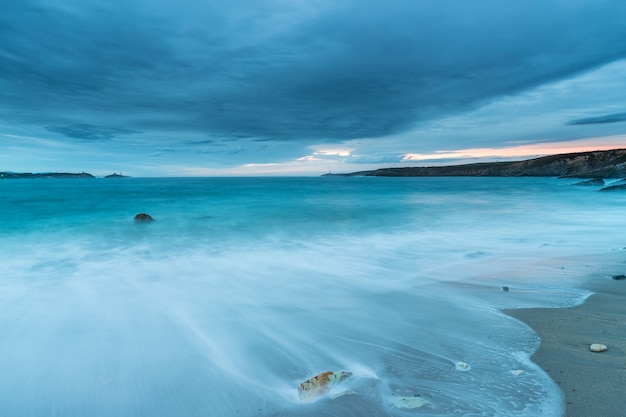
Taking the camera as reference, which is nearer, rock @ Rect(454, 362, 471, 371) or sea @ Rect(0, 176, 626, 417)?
sea @ Rect(0, 176, 626, 417)

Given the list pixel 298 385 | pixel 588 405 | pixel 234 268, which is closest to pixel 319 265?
pixel 234 268

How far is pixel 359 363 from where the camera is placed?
4.02 m

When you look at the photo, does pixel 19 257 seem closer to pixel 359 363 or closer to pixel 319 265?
pixel 319 265

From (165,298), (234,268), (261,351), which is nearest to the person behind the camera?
(261,351)

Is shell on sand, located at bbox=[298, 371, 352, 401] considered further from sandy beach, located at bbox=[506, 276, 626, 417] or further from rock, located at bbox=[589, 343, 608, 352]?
rock, located at bbox=[589, 343, 608, 352]

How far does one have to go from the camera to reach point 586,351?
3977 millimetres

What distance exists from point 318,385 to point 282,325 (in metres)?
1.85

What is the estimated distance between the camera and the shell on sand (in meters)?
3.42

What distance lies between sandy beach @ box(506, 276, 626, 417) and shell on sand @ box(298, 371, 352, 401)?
1.81 meters

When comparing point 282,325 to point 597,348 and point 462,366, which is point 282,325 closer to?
point 462,366

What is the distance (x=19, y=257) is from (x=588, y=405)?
12329mm

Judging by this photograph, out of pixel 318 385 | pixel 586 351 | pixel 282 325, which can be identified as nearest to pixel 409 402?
pixel 318 385

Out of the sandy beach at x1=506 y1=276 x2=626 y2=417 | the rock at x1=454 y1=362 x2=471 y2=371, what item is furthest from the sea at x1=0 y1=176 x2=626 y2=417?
the sandy beach at x1=506 y1=276 x2=626 y2=417

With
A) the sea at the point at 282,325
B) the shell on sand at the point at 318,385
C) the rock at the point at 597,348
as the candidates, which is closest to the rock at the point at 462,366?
the sea at the point at 282,325
